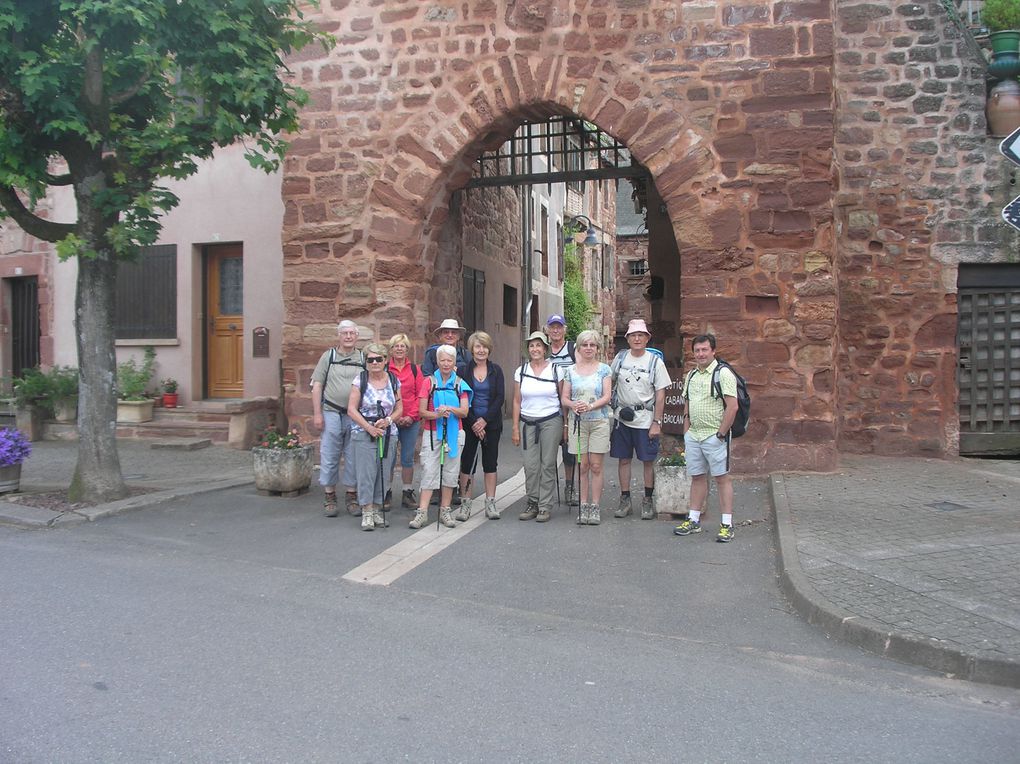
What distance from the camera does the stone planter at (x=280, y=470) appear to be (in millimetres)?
8578

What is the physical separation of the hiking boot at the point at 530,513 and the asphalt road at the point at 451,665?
0.81 m

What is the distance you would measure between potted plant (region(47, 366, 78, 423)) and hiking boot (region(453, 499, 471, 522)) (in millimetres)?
8008

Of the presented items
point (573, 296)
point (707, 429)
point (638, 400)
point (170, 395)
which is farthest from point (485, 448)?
point (573, 296)

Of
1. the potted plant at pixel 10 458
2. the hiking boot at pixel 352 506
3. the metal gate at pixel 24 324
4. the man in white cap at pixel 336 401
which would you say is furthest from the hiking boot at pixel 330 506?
the metal gate at pixel 24 324

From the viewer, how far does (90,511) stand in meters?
7.73

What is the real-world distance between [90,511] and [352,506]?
221 centimetres

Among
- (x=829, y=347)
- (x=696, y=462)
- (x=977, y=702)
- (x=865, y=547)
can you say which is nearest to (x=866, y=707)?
(x=977, y=702)

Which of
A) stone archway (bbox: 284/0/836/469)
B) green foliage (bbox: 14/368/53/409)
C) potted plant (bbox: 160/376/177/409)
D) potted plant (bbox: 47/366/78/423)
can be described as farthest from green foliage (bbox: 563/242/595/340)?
stone archway (bbox: 284/0/836/469)

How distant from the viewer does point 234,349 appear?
13.5 m

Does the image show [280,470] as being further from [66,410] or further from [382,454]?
[66,410]

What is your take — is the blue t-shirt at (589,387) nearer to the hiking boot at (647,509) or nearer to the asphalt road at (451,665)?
the hiking boot at (647,509)

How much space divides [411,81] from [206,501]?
17.1ft

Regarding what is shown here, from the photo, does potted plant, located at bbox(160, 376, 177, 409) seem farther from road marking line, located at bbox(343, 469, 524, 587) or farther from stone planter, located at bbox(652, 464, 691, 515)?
stone planter, located at bbox(652, 464, 691, 515)

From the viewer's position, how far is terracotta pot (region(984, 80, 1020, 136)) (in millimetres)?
10344
